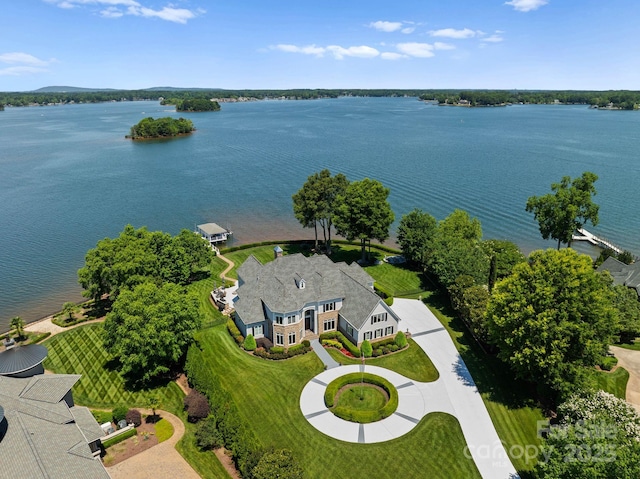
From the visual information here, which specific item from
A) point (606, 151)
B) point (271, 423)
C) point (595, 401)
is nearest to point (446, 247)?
point (595, 401)

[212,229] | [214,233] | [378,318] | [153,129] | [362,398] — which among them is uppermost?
[153,129]

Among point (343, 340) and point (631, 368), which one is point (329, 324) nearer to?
point (343, 340)

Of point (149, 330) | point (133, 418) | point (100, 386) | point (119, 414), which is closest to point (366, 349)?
point (149, 330)

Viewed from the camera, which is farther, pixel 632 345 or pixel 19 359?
pixel 632 345

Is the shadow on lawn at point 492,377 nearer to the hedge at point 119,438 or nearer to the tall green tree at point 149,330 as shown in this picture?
the tall green tree at point 149,330

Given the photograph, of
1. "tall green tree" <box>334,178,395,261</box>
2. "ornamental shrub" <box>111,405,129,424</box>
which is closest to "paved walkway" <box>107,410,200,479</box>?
"ornamental shrub" <box>111,405,129,424</box>

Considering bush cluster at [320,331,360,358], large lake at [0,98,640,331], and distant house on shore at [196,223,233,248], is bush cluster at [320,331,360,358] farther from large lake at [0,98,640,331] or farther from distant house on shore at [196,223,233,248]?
distant house on shore at [196,223,233,248]
